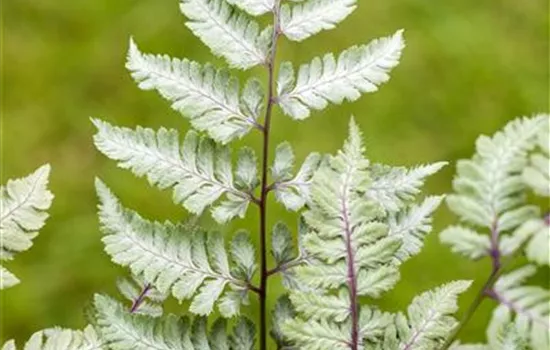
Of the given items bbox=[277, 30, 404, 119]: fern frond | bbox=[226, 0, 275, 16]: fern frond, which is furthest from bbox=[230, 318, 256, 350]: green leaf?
bbox=[226, 0, 275, 16]: fern frond

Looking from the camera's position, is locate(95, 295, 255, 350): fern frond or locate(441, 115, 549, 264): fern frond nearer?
locate(441, 115, 549, 264): fern frond

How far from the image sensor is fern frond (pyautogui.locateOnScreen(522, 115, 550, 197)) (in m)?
0.82

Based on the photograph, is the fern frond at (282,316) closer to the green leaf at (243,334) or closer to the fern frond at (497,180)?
the green leaf at (243,334)

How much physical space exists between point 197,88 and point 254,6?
112 mm

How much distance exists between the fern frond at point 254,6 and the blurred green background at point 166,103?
178cm

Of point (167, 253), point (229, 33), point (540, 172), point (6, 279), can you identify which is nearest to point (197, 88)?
point (229, 33)

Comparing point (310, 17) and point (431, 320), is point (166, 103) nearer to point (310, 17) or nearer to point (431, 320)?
point (310, 17)

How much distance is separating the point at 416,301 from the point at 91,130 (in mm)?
2280

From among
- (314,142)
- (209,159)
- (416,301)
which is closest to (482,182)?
(416,301)

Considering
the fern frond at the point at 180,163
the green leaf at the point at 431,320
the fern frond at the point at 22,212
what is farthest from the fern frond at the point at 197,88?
the green leaf at the point at 431,320

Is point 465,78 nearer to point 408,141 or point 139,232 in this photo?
point 408,141

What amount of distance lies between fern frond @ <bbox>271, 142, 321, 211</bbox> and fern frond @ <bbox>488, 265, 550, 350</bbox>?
25 centimetres

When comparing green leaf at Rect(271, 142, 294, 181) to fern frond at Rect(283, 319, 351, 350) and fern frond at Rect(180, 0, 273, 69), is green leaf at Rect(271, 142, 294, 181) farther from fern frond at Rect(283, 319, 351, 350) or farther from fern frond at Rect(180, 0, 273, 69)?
fern frond at Rect(283, 319, 351, 350)

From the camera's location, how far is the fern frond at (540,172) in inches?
32.3
